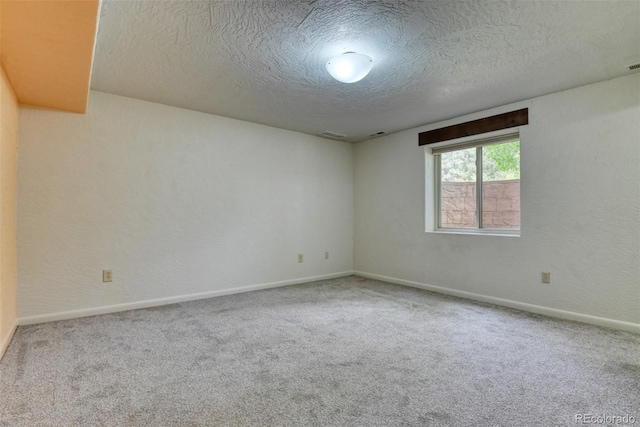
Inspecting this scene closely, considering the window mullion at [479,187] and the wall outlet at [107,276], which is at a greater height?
the window mullion at [479,187]

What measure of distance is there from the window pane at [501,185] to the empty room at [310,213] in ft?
0.08

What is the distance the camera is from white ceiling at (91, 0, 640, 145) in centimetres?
195

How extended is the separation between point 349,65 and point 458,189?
2.51m

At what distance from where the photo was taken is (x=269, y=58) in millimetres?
2516

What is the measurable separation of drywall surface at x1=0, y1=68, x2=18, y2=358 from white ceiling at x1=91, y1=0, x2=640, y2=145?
701 millimetres

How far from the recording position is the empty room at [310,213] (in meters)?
1.80

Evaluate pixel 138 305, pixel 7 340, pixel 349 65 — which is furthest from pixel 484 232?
pixel 7 340

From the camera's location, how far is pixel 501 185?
3.75m

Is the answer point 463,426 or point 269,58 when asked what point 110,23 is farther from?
point 463,426

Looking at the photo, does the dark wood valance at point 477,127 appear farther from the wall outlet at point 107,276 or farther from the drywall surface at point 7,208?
the drywall surface at point 7,208

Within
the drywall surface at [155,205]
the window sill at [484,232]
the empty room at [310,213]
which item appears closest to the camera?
the empty room at [310,213]

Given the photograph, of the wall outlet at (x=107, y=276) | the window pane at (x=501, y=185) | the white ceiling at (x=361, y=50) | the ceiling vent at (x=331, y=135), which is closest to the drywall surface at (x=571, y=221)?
the window pane at (x=501, y=185)

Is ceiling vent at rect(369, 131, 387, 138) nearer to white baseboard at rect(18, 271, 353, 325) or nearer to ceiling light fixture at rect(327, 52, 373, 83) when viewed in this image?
ceiling light fixture at rect(327, 52, 373, 83)

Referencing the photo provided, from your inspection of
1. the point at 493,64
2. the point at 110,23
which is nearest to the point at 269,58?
the point at 110,23
